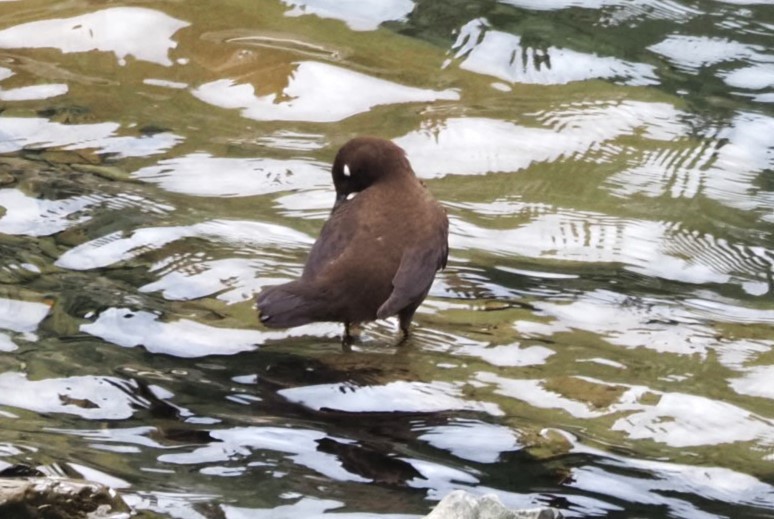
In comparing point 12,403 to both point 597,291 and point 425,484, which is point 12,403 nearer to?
point 425,484

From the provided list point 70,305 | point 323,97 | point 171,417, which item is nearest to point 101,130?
point 323,97

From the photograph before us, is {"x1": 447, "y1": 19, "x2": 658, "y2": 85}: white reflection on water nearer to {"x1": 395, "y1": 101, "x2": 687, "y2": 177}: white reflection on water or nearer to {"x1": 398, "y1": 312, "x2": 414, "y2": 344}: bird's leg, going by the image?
{"x1": 395, "y1": 101, "x2": 687, "y2": 177}: white reflection on water

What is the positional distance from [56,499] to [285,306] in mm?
1572

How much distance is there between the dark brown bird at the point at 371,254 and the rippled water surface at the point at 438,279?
0.21 metres

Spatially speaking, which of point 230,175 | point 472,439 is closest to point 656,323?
point 472,439

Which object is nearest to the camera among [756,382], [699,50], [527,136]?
[756,382]

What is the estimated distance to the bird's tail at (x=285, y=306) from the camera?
5.07 m

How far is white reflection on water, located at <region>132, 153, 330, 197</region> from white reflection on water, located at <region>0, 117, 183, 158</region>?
0.61ft

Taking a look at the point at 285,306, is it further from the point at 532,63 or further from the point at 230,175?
the point at 532,63

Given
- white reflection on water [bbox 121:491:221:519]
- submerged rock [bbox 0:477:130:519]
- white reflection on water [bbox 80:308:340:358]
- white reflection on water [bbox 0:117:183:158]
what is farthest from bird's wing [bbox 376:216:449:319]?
white reflection on water [bbox 0:117:183:158]

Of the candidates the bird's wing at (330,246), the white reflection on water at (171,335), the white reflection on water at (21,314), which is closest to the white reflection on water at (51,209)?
the white reflection on water at (21,314)

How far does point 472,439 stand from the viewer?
15.2ft

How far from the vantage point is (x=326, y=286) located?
5273 millimetres

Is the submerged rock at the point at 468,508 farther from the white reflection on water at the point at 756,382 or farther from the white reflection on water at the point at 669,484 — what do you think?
the white reflection on water at the point at 756,382
